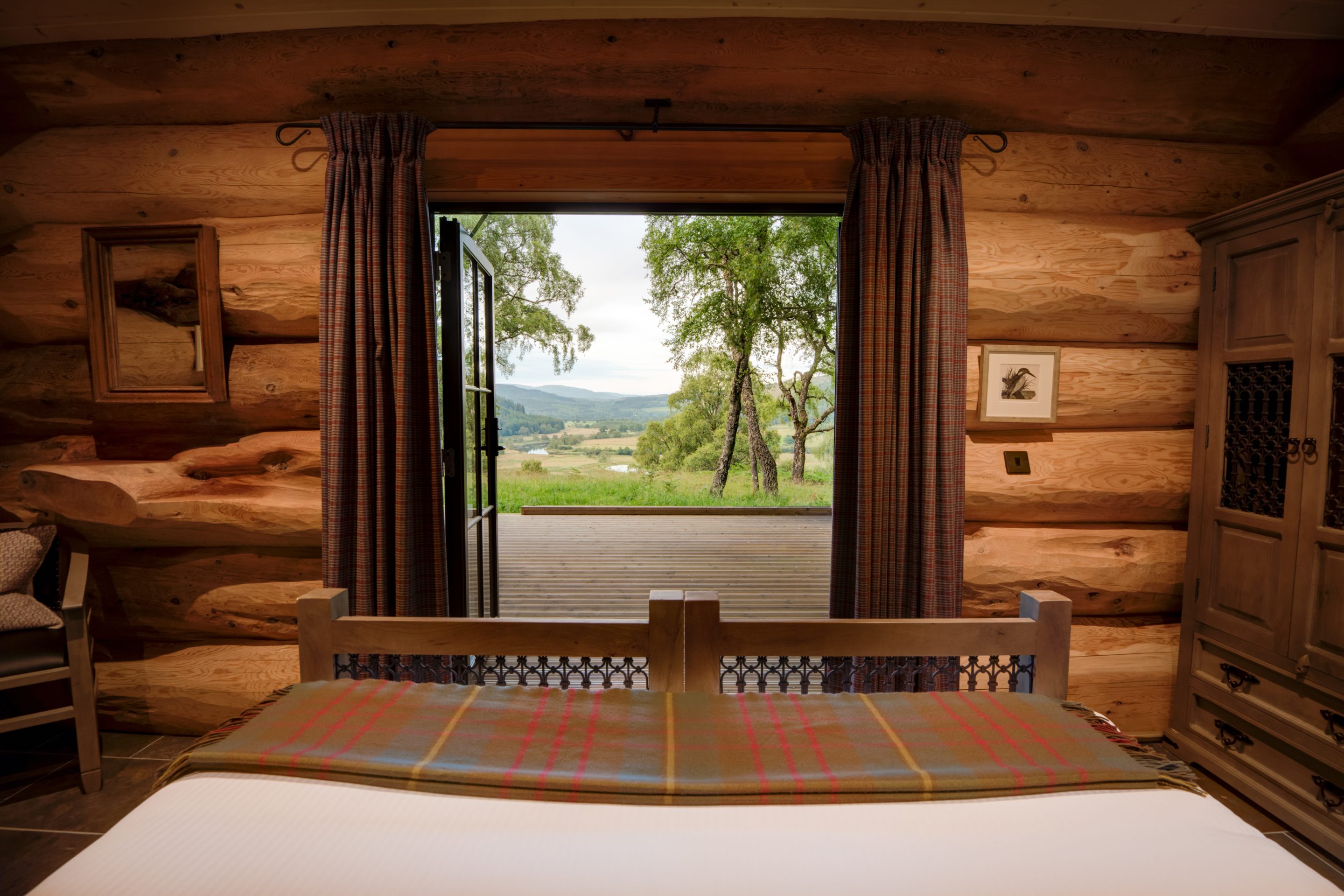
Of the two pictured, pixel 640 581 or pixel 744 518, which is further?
pixel 744 518

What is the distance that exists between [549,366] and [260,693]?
5.63 metres

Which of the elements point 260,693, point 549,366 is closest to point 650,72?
point 260,693

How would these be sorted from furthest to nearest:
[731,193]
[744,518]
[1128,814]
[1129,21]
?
[744,518], [731,193], [1129,21], [1128,814]

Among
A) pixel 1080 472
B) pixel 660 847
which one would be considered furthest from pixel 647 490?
pixel 660 847

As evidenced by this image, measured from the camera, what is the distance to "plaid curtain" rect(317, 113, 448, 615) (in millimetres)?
2137

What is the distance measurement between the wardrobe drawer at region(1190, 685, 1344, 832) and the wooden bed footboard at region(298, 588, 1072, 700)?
50.5 inches

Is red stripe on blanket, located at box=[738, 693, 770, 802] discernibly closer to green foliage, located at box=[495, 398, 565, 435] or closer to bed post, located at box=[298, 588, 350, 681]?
bed post, located at box=[298, 588, 350, 681]

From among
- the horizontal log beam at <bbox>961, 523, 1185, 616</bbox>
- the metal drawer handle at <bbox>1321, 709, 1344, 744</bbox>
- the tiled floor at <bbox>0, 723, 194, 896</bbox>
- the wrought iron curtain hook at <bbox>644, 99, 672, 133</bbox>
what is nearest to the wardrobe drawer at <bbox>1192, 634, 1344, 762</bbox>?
the metal drawer handle at <bbox>1321, 709, 1344, 744</bbox>

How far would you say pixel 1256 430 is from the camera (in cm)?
207

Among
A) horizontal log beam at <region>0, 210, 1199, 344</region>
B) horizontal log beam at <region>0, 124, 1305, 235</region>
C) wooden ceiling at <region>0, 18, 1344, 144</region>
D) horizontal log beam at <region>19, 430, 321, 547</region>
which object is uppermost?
wooden ceiling at <region>0, 18, 1344, 144</region>

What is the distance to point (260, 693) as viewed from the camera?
241 centimetres

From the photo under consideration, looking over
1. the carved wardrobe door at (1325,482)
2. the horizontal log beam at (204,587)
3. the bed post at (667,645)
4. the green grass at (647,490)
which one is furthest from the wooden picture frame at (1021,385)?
the green grass at (647,490)

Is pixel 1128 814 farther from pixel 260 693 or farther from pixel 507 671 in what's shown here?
pixel 260 693

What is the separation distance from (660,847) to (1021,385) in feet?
7.18
